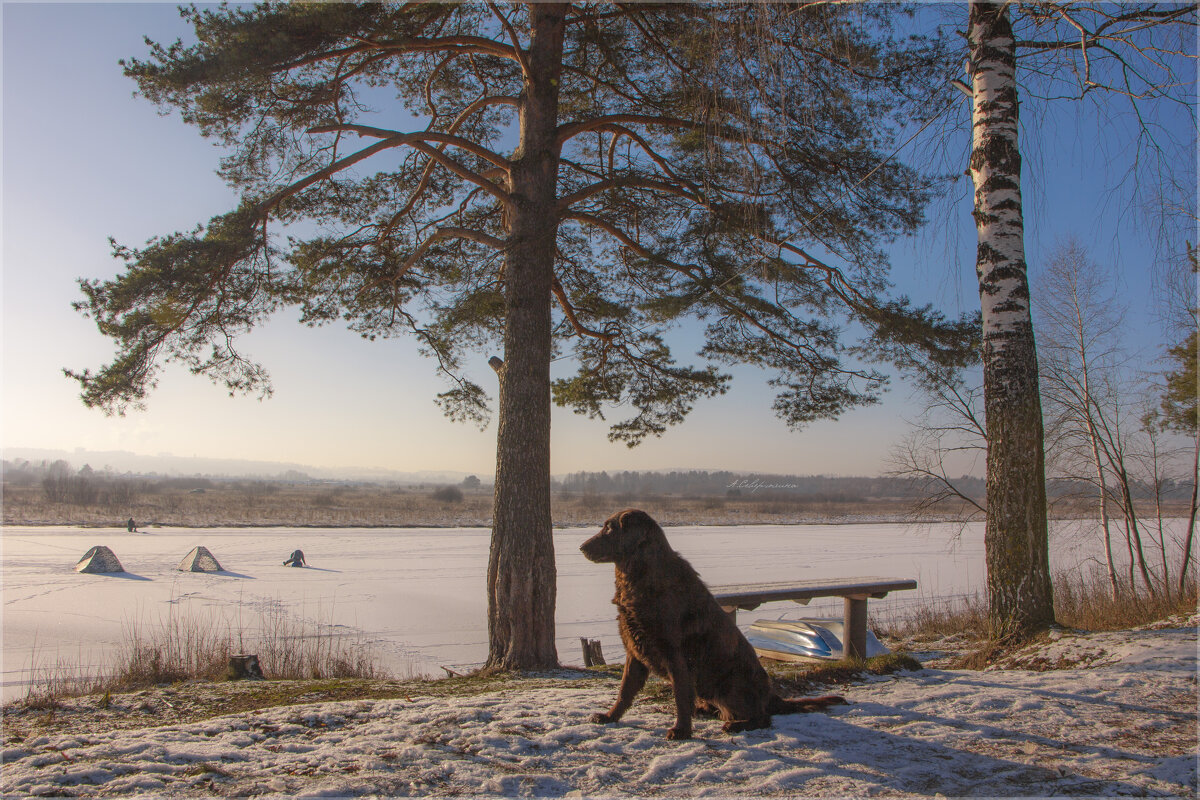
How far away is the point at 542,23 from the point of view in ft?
24.1

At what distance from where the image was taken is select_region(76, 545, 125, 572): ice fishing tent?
17.0 metres

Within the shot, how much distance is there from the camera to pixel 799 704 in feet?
11.8

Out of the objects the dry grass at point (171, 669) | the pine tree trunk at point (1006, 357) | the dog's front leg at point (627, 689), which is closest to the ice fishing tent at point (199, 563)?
the dry grass at point (171, 669)

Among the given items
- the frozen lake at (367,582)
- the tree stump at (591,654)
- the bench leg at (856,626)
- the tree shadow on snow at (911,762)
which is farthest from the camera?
the frozen lake at (367,582)

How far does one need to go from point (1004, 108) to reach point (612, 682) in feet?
18.9

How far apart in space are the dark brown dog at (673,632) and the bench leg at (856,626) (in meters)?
4.15

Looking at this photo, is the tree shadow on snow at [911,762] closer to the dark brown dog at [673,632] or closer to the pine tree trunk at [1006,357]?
the dark brown dog at [673,632]

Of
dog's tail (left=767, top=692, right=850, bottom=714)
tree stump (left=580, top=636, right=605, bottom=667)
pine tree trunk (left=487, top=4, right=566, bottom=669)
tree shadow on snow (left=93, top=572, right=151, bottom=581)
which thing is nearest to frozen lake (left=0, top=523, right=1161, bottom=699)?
tree shadow on snow (left=93, top=572, right=151, bottom=581)

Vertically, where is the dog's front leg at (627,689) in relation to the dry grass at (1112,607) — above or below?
above

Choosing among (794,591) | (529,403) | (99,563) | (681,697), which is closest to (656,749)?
(681,697)

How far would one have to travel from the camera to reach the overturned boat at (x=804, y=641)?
7.88m

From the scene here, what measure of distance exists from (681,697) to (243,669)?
482 cm

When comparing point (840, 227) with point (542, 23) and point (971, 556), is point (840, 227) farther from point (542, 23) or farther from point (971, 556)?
point (971, 556)

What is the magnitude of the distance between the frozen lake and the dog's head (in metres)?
6.69
